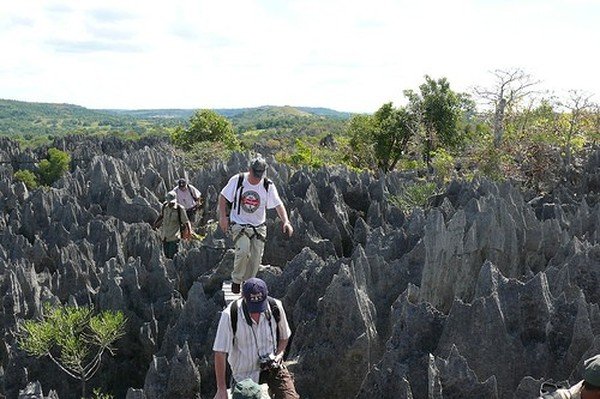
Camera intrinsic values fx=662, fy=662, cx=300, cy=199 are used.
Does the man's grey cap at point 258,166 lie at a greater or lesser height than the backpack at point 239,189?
greater

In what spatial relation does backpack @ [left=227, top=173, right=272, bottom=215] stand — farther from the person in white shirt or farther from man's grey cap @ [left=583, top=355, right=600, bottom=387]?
man's grey cap @ [left=583, top=355, right=600, bottom=387]

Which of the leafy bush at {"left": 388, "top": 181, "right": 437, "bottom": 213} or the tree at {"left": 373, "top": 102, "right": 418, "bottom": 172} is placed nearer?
the leafy bush at {"left": 388, "top": 181, "right": 437, "bottom": 213}

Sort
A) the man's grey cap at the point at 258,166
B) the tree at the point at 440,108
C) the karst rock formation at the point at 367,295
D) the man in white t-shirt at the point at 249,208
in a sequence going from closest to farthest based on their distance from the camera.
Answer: the karst rock formation at the point at 367,295 < the man's grey cap at the point at 258,166 < the man in white t-shirt at the point at 249,208 < the tree at the point at 440,108

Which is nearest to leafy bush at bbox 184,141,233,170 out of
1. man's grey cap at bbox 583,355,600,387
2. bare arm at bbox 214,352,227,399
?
bare arm at bbox 214,352,227,399

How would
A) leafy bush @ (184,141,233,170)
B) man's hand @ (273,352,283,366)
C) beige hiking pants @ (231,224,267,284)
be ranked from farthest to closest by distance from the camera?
leafy bush @ (184,141,233,170) → beige hiking pants @ (231,224,267,284) → man's hand @ (273,352,283,366)

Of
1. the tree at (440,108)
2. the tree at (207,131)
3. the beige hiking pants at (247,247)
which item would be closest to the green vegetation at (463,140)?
the tree at (440,108)

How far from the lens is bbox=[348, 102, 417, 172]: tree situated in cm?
3909

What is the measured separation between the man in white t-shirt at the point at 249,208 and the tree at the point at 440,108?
99.4 feet

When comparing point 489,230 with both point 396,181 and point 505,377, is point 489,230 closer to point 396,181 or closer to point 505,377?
point 505,377

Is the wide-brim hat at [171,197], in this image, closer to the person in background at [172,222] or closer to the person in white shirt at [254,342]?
the person in background at [172,222]

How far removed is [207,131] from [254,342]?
48.9 meters

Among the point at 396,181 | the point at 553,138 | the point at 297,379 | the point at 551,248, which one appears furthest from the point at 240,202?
the point at 553,138

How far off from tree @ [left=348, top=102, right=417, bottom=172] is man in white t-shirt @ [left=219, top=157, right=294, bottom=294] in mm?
30546

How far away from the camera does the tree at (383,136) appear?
39094 millimetres
